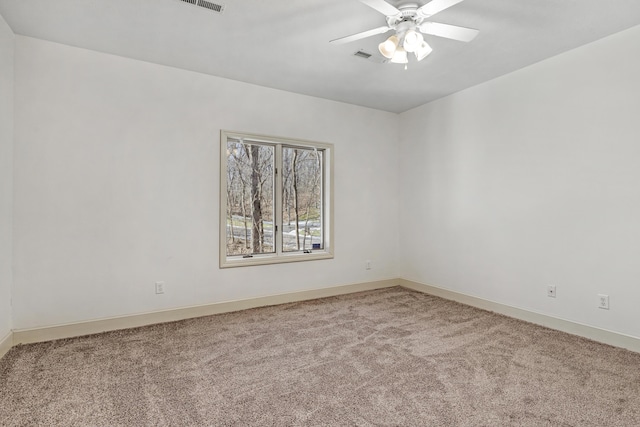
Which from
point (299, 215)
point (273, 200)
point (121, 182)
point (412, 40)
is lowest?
point (299, 215)

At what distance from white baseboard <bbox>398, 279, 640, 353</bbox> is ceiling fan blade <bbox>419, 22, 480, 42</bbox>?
278 centimetres

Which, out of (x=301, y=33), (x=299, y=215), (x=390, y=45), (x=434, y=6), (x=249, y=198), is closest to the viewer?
(x=434, y=6)

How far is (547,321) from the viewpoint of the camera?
10.8 ft

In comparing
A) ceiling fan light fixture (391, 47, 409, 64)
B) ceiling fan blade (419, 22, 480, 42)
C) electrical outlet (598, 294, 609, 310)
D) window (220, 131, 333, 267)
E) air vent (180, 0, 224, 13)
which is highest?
air vent (180, 0, 224, 13)

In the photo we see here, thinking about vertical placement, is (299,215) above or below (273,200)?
below

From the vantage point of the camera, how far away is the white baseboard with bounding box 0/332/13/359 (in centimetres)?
260

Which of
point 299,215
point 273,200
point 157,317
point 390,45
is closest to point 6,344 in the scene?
point 157,317

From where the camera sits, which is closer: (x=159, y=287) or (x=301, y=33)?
(x=301, y=33)

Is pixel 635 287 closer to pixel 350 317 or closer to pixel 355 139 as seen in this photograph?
pixel 350 317

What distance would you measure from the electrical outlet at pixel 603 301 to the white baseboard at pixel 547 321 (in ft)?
0.67

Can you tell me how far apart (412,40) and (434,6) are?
9.9 inches

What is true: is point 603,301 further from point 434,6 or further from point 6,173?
point 6,173

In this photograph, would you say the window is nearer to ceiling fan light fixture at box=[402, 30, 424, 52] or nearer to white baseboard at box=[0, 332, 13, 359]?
white baseboard at box=[0, 332, 13, 359]

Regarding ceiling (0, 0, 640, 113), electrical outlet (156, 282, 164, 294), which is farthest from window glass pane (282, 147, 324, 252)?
electrical outlet (156, 282, 164, 294)
